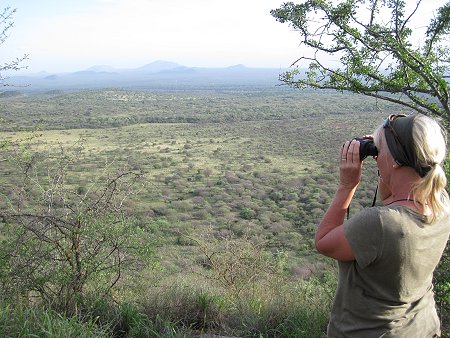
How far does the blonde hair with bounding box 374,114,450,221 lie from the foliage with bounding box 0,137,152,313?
8.16 ft

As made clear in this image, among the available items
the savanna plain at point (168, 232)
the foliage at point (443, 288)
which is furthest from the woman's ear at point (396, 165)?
the foliage at point (443, 288)

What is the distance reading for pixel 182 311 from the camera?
9.96 ft

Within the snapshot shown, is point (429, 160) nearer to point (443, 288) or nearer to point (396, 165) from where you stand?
point (396, 165)

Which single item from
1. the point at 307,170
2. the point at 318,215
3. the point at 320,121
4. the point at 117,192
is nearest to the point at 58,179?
the point at 117,192

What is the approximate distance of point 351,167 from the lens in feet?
4.40

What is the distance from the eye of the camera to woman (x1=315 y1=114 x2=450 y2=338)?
1207 millimetres

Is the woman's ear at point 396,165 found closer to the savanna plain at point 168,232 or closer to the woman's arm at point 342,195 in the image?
the woman's arm at point 342,195

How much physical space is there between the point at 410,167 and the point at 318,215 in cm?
1777

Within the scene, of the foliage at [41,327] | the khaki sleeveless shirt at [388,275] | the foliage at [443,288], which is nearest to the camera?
the khaki sleeveless shirt at [388,275]

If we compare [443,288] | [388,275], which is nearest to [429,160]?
[388,275]

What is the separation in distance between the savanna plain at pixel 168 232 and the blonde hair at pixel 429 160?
1.57 m

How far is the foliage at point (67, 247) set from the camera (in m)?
3.37

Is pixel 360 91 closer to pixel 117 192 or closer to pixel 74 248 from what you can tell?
pixel 117 192

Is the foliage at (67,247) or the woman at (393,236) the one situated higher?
the woman at (393,236)
